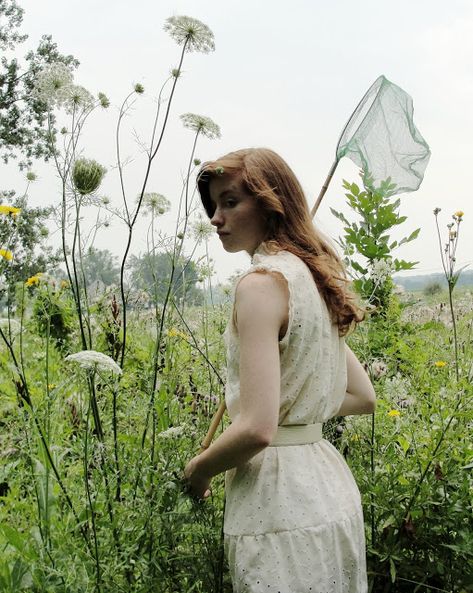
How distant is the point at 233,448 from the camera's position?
1516 mm

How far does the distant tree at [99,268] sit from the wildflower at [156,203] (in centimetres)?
23

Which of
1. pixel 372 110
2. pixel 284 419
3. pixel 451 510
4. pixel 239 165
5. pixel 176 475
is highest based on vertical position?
pixel 372 110

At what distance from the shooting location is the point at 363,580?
1.76m

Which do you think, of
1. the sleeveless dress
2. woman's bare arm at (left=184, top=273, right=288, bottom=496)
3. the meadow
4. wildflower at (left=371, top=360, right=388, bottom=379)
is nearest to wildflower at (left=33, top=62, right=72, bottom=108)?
the meadow

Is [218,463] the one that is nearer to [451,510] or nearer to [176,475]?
[176,475]

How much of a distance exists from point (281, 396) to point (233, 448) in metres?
0.21

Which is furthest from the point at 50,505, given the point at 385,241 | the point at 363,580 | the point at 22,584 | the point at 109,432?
the point at 385,241

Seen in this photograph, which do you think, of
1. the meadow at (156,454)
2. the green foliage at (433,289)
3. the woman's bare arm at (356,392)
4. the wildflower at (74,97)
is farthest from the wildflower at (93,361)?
the green foliage at (433,289)

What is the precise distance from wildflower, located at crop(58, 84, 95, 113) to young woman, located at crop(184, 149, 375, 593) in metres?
0.64

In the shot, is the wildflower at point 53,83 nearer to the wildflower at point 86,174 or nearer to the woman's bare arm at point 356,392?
the wildflower at point 86,174

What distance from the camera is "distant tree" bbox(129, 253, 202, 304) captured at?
7.86 feet

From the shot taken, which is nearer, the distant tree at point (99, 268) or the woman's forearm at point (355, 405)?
the woman's forearm at point (355, 405)

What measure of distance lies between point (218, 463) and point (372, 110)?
1.47 meters

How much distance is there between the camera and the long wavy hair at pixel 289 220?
1776mm
